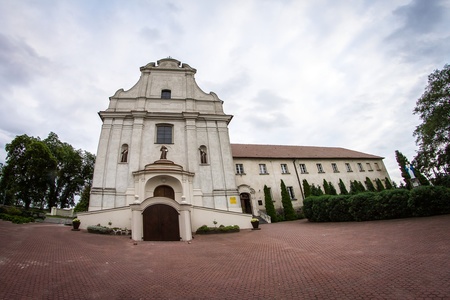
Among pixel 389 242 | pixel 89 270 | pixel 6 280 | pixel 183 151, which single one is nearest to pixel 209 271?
pixel 89 270

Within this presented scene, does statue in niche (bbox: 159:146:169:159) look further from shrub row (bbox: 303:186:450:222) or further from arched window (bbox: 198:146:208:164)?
shrub row (bbox: 303:186:450:222)

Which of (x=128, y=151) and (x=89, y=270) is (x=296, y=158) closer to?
(x=128, y=151)

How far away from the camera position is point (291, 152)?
3072cm

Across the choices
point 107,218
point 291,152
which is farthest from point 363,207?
point 291,152

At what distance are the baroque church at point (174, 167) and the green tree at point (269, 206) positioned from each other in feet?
2.32

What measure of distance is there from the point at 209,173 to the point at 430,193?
14619mm

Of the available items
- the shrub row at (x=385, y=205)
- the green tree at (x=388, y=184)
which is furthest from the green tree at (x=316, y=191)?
the green tree at (x=388, y=184)

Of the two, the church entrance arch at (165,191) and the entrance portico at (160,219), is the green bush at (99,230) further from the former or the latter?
the church entrance arch at (165,191)

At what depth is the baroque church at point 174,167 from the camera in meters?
→ 13.9

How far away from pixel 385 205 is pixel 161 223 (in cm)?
1310

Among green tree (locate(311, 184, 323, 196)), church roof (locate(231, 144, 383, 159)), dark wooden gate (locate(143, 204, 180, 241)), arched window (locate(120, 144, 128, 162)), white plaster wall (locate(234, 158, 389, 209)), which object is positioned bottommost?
dark wooden gate (locate(143, 204, 180, 241))

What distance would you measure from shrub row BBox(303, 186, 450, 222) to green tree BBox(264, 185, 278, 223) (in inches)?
242

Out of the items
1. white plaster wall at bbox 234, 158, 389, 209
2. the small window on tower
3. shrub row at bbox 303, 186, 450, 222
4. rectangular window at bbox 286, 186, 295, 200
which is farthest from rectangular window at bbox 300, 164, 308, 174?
the small window on tower

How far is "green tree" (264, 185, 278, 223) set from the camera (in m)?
22.0
